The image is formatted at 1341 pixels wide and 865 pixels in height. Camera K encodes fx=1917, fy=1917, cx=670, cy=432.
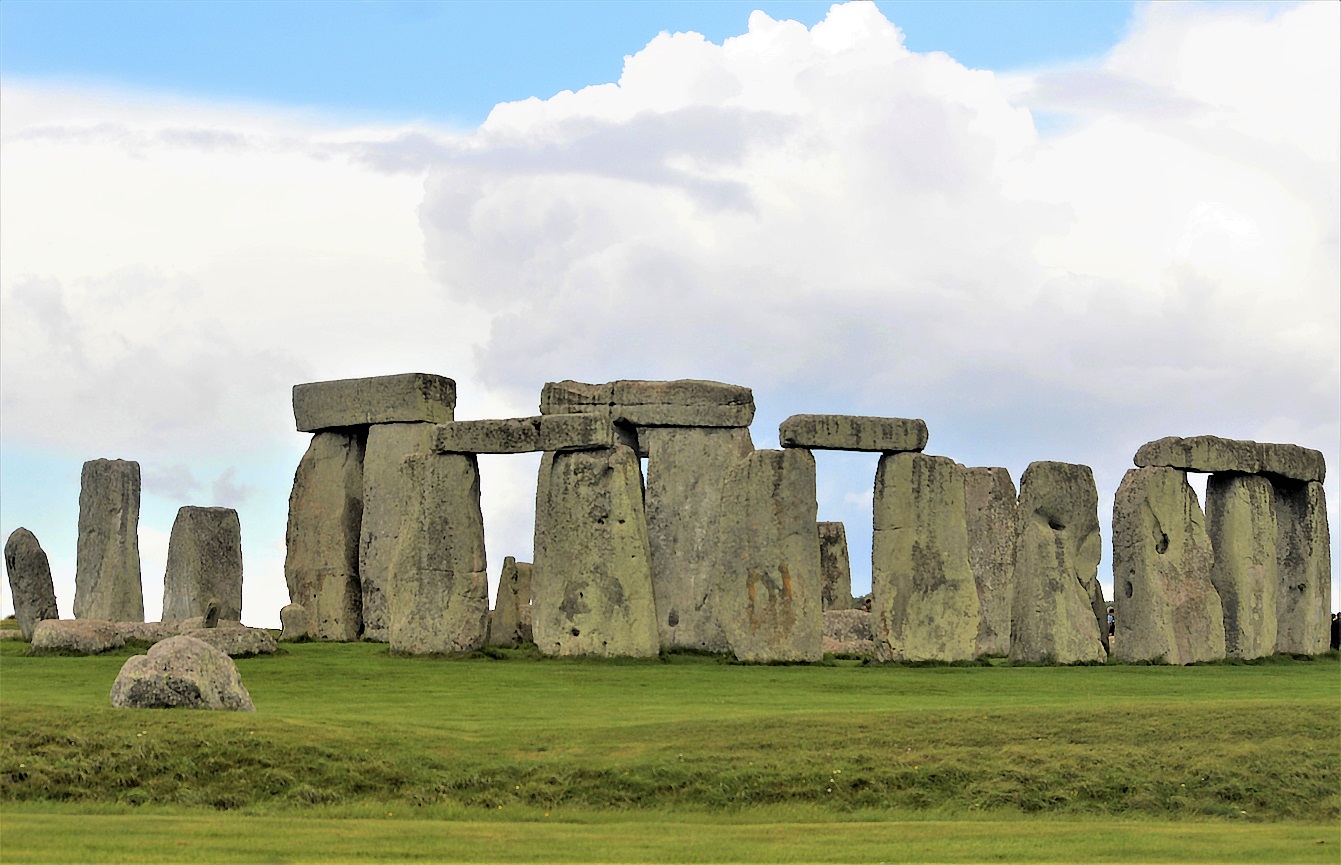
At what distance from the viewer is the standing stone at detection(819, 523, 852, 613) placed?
35.9 meters

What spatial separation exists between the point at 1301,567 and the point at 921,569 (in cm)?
851

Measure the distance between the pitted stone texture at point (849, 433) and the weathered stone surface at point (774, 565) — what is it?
0.34 meters

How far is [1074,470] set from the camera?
90.8ft

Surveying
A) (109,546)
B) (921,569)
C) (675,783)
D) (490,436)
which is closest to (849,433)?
(921,569)

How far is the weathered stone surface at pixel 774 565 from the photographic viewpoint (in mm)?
26188

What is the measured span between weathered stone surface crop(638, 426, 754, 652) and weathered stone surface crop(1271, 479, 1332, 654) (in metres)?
9.06

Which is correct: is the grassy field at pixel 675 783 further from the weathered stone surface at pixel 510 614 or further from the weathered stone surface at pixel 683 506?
the weathered stone surface at pixel 683 506

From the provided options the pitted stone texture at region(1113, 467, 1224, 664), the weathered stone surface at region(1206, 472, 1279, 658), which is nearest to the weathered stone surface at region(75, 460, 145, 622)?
the pitted stone texture at region(1113, 467, 1224, 664)

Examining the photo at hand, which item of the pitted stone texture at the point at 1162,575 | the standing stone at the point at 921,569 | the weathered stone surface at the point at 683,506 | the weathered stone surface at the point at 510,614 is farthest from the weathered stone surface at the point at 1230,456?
the weathered stone surface at the point at 510,614

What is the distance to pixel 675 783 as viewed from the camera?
16.6 metres

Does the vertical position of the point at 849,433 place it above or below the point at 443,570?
above

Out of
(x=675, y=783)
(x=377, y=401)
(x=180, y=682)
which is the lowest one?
(x=675, y=783)

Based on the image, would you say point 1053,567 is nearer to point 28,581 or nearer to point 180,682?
point 180,682

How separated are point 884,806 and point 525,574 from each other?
1590 centimetres
